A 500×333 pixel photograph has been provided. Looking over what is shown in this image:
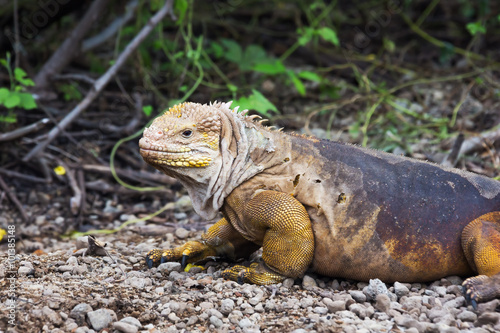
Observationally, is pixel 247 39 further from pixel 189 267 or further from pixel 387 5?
pixel 189 267

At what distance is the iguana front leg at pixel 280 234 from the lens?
450cm

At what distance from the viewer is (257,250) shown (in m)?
5.55

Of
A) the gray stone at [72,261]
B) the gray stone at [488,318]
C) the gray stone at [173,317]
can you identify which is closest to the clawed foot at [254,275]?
the gray stone at [173,317]

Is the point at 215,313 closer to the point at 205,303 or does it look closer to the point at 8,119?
the point at 205,303

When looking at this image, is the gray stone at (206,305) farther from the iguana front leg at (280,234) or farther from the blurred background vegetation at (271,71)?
the blurred background vegetation at (271,71)

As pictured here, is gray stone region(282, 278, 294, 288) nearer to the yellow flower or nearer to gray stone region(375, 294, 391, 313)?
gray stone region(375, 294, 391, 313)

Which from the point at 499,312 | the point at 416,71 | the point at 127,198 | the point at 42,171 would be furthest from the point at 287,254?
the point at 416,71

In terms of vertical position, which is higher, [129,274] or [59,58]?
[59,58]

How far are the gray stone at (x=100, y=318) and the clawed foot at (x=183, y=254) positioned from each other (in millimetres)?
1269

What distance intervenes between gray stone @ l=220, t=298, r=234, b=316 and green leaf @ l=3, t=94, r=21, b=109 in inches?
158

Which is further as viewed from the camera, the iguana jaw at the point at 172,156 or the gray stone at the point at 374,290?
the iguana jaw at the point at 172,156

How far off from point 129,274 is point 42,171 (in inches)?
131

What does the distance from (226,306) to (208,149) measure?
1214mm

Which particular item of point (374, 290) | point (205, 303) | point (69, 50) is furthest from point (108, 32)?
point (374, 290)
